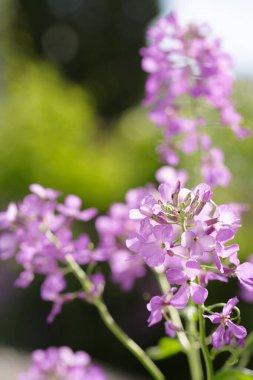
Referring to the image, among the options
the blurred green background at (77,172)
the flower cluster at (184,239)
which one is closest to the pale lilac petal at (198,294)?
the flower cluster at (184,239)

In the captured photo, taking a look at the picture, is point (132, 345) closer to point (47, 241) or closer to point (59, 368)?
point (47, 241)

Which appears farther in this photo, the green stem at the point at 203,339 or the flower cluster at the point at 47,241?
the flower cluster at the point at 47,241

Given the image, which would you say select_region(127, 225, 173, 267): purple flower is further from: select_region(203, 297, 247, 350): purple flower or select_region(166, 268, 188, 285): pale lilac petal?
select_region(203, 297, 247, 350): purple flower

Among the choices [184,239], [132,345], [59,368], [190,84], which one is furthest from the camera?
[59,368]

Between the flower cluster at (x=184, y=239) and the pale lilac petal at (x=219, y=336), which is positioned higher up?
the flower cluster at (x=184, y=239)

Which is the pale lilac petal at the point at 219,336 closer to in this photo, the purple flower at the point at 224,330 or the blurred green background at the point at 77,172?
the purple flower at the point at 224,330

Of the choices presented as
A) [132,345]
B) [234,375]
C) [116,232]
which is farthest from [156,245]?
[116,232]

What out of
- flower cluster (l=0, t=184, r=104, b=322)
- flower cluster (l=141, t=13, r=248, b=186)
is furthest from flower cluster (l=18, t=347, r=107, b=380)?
flower cluster (l=141, t=13, r=248, b=186)

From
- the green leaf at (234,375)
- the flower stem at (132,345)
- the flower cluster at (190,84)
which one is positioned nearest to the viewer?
the green leaf at (234,375)
